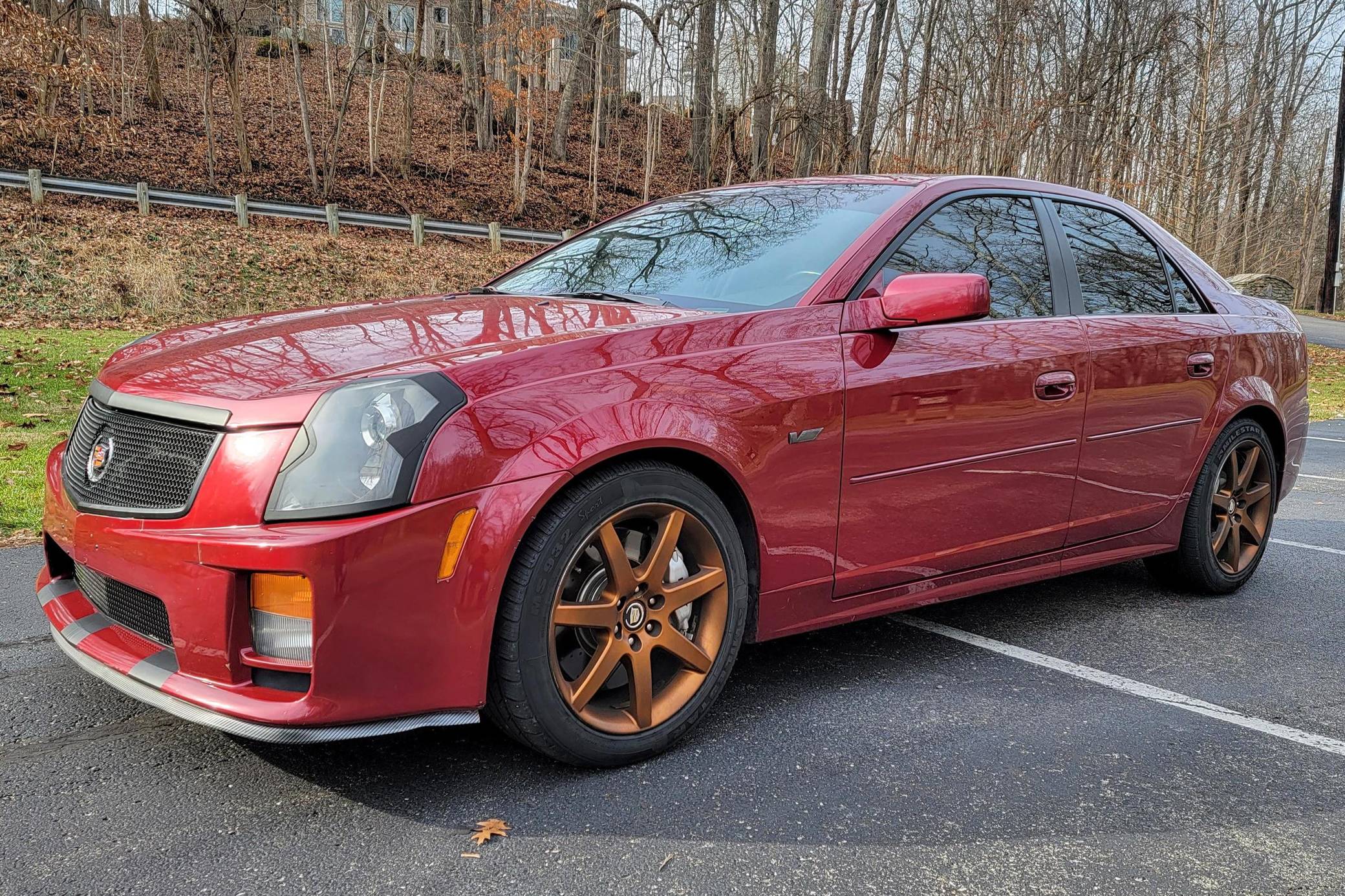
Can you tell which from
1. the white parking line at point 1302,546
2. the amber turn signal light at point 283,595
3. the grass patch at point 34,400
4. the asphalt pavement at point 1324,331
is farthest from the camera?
the asphalt pavement at point 1324,331

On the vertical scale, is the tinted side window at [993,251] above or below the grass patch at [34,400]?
above

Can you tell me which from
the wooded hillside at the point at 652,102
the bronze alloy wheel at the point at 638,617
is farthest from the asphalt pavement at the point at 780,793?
the wooded hillside at the point at 652,102

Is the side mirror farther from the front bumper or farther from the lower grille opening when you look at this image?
the lower grille opening

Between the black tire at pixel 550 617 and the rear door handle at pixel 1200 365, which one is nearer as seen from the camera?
the black tire at pixel 550 617

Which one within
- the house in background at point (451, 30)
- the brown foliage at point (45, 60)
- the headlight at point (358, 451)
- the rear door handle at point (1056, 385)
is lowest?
the headlight at point (358, 451)

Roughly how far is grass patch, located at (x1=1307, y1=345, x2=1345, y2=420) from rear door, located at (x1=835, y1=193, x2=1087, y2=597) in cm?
940

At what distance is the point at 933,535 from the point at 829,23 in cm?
1693

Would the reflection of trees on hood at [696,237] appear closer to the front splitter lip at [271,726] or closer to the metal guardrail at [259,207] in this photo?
the front splitter lip at [271,726]

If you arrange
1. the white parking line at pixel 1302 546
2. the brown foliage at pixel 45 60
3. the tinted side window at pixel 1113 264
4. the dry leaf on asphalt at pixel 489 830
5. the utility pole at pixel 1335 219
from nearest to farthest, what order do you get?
the dry leaf on asphalt at pixel 489 830 < the tinted side window at pixel 1113 264 < the white parking line at pixel 1302 546 < the brown foliage at pixel 45 60 < the utility pole at pixel 1335 219

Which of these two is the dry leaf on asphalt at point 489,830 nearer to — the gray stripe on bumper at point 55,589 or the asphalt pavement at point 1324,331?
the gray stripe on bumper at point 55,589

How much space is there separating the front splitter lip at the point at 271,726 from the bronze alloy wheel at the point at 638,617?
1.02 ft

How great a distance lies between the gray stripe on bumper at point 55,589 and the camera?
9.82ft

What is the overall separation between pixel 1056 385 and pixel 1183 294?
47.7 inches

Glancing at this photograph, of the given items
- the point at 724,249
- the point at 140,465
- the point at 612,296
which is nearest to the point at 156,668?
the point at 140,465
